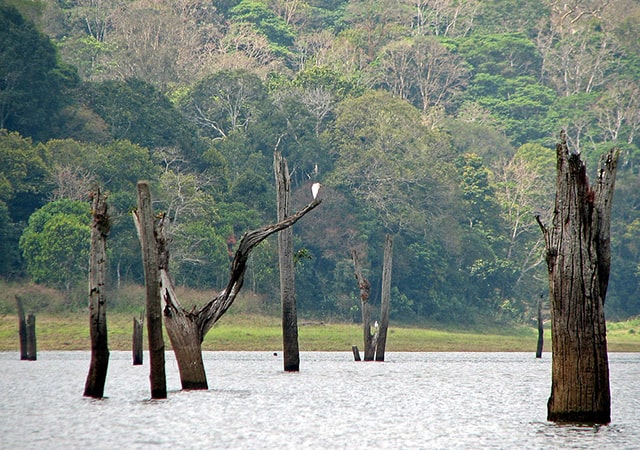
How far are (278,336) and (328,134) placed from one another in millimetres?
26519

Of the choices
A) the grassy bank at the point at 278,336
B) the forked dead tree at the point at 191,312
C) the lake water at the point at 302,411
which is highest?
the forked dead tree at the point at 191,312

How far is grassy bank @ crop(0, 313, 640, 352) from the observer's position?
5897 cm

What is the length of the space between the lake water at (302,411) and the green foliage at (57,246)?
2409 centimetres

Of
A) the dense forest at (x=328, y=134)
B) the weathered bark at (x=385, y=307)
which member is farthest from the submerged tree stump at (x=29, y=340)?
the dense forest at (x=328, y=134)

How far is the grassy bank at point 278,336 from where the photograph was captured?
193ft

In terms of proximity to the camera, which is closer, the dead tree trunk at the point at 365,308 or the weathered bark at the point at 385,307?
the dead tree trunk at the point at 365,308

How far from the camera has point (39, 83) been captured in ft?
250

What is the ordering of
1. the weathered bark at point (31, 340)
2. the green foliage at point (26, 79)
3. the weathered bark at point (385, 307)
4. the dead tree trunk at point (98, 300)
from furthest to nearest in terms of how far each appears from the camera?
the green foliage at point (26, 79)
the weathered bark at point (385, 307)
the weathered bark at point (31, 340)
the dead tree trunk at point (98, 300)

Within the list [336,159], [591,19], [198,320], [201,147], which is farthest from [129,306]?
Result: [591,19]

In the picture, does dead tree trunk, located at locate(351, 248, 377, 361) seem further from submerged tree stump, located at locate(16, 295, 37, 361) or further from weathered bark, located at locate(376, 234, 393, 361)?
submerged tree stump, located at locate(16, 295, 37, 361)

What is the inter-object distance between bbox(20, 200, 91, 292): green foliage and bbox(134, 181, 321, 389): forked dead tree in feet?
128

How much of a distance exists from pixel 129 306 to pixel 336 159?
26.3 meters

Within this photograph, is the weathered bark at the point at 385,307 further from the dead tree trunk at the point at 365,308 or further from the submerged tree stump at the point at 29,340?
the submerged tree stump at the point at 29,340

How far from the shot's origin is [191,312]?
26516 millimetres
